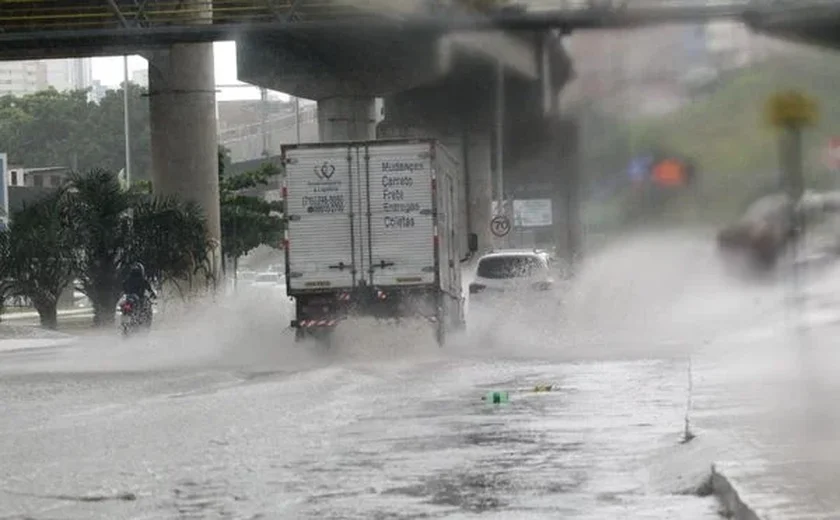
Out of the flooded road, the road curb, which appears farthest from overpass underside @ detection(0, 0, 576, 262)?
the road curb

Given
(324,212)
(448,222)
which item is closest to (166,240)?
(448,222)

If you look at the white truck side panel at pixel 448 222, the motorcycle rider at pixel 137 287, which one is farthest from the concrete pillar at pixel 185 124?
the white truck side panel at pixel 448 222

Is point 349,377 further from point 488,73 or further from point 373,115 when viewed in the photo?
point 373,115

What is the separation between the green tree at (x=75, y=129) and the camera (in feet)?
436

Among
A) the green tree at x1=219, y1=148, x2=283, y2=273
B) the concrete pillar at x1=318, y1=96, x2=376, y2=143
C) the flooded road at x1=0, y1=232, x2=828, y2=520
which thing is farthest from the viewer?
the green tree at x1=219, y1=148, x2=283, y2=273

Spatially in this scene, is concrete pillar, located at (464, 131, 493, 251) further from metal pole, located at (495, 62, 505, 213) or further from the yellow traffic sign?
the yellow traffic sign

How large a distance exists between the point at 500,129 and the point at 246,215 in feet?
64.2

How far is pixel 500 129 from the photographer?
170 ft

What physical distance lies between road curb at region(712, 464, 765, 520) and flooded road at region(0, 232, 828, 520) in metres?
0.11

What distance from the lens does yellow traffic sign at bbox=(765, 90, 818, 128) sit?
27.7 ft

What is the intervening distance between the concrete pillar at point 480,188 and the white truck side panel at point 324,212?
107 ft

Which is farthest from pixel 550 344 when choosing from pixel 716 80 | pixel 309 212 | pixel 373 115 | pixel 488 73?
pixel 716 80

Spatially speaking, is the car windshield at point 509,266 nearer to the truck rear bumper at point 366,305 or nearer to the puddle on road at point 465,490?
the truck rear bumper at point 366,305

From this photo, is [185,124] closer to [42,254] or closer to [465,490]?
[42,254]
